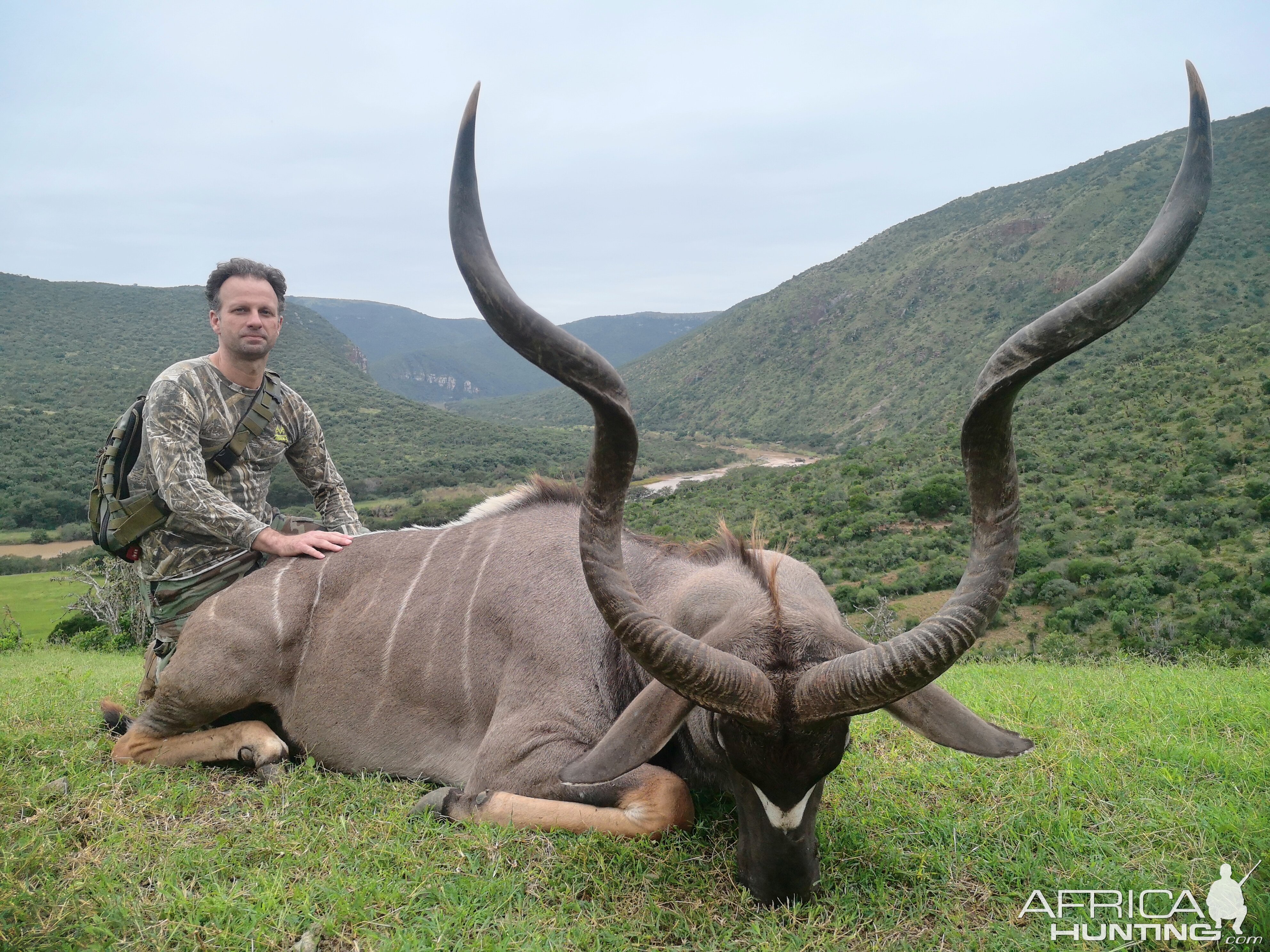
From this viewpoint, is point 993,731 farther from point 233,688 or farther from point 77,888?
point 233,688

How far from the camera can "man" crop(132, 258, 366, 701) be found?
16.4 ft

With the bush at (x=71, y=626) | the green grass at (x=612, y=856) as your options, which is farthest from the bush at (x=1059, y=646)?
the bush at (x=71, y=626)

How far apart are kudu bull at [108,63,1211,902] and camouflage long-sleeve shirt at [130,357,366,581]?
0.44m

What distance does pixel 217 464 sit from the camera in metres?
5.41

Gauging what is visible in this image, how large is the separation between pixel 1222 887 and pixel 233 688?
A: 4983 mm

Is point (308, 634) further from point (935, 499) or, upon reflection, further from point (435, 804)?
point (935, 499)

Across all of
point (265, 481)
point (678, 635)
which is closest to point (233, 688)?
point (265, 481)

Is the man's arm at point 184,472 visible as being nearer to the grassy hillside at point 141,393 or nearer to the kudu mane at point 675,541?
the kudu mane at point 675,541

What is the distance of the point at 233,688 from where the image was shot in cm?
487

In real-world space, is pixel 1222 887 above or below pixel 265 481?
below

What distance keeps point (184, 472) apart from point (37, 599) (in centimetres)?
3894

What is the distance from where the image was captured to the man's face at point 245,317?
537 cm

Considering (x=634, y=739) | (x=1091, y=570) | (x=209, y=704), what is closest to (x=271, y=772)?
(x=209, y=704)

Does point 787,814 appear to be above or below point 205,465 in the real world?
below
